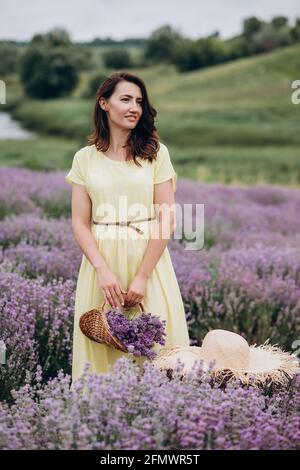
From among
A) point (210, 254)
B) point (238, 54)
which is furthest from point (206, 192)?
point (238, 54)

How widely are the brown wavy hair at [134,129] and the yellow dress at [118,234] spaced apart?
4cm

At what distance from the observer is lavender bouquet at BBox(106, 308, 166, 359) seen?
2568 millimetres

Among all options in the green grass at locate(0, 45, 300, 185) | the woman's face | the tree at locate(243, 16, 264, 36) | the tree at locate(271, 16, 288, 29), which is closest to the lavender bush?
the woman's face

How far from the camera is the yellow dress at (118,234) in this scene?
280cm

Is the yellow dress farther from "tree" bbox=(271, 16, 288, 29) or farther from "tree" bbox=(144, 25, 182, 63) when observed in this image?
"tree" bbox=(271, 16, 288, 29)

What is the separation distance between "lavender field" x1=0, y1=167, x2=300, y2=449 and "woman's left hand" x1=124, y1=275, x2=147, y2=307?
435mm

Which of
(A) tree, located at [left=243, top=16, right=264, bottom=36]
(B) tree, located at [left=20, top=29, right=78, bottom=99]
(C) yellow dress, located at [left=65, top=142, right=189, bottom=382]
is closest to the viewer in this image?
(C) yellow dress, located at [left=65, top=142, right=189, bottom=382]

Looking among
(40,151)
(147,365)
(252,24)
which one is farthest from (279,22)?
(147,365)

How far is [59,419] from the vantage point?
6.46 ft

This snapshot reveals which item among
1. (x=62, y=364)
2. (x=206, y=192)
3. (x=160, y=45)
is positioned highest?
(x=160, y=45)

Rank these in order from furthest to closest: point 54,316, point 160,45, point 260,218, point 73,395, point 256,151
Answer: point 160,45, point 256,151, point 260,218, point 54,316, point 73,395
